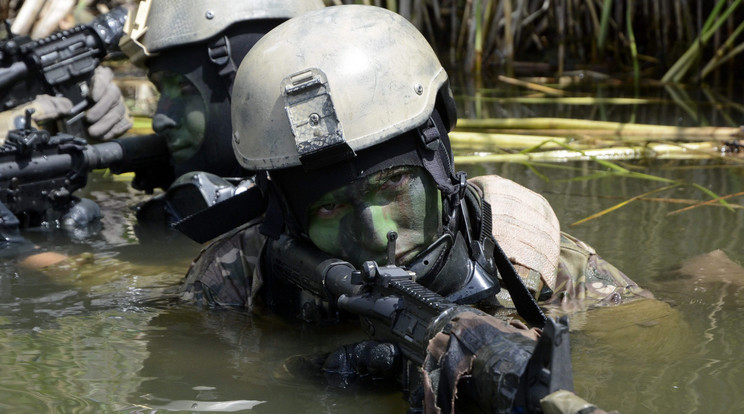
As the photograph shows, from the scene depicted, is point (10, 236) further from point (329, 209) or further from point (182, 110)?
point (329, 209)

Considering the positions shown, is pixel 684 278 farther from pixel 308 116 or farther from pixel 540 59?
pixel 540 59

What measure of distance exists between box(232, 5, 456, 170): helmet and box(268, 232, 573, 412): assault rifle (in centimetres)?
28

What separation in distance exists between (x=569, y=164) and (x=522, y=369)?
3.51m

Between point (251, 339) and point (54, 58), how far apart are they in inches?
112

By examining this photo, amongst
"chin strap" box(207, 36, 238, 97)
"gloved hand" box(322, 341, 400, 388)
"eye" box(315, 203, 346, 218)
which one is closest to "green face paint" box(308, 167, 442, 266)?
"eye" box(315, 203, 346, 218)

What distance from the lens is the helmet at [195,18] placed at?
384cm

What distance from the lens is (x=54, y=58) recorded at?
→ 5.05m

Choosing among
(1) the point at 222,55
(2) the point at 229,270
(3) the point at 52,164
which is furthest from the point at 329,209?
(3) the point at 52,164

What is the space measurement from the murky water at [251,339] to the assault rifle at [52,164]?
351mm

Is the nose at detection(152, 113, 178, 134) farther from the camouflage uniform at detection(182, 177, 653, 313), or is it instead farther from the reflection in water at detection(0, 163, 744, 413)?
the camouflage uniform at detection(182, 177, 653, 313)

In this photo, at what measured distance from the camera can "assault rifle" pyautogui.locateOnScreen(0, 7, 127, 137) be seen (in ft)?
16.4

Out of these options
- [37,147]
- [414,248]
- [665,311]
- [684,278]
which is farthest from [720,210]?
[37,147]

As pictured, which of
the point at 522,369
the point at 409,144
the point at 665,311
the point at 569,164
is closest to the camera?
the point at 522,369

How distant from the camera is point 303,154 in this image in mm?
2469
